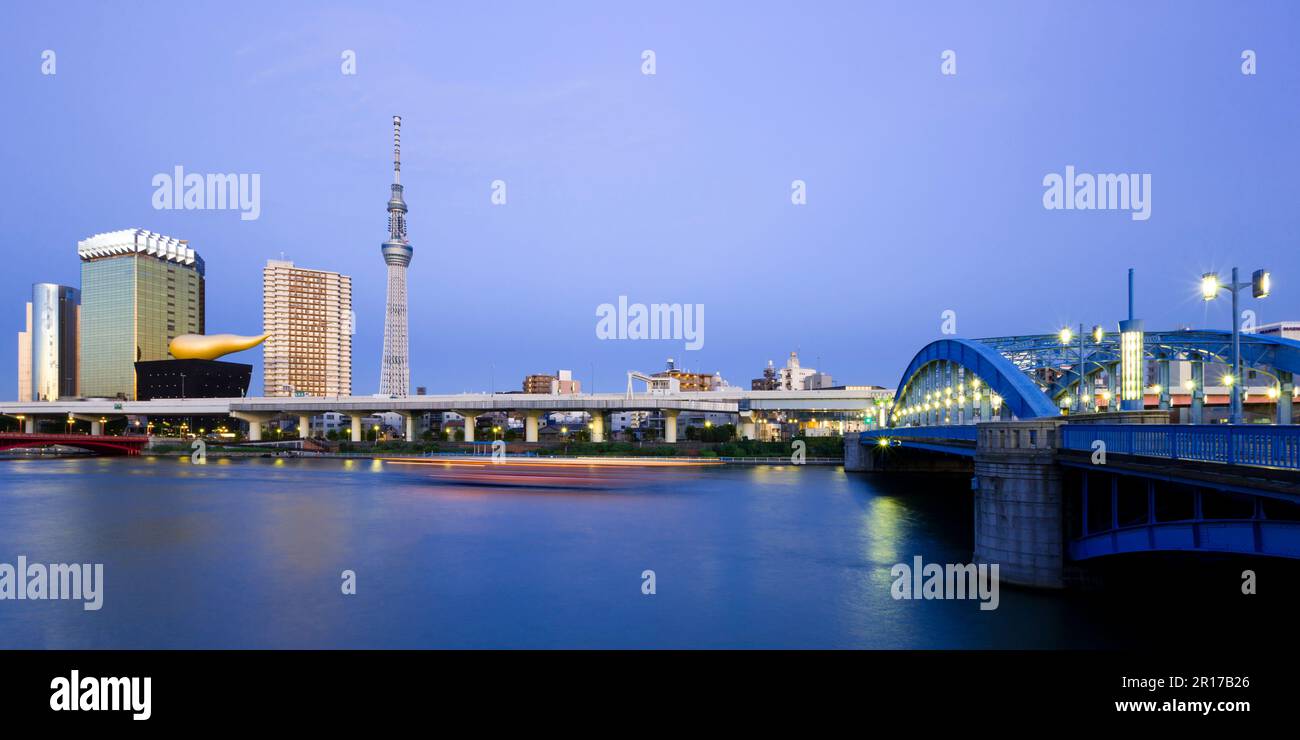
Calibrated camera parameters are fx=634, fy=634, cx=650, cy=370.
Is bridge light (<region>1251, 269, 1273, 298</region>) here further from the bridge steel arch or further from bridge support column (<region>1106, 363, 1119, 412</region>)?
bridge support column (<region>1106, 363, 1119, 412</region>)

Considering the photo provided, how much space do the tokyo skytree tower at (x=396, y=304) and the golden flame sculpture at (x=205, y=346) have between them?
38237 mm

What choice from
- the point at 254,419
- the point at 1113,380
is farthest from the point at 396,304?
the point at 1113,380

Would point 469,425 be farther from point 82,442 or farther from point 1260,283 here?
point 1260,283

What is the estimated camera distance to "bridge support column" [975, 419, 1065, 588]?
19391 millimetres

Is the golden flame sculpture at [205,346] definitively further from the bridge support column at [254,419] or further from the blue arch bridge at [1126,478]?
the blue arch bridge at [1126,478]

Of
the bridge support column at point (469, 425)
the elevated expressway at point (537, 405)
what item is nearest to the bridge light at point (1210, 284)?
the elevated expressway at point (537, 405)

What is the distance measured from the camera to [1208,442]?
13141 millimetres

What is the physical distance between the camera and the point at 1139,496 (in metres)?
21.1

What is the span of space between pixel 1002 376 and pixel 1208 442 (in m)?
18.3

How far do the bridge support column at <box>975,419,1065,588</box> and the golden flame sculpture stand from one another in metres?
197
